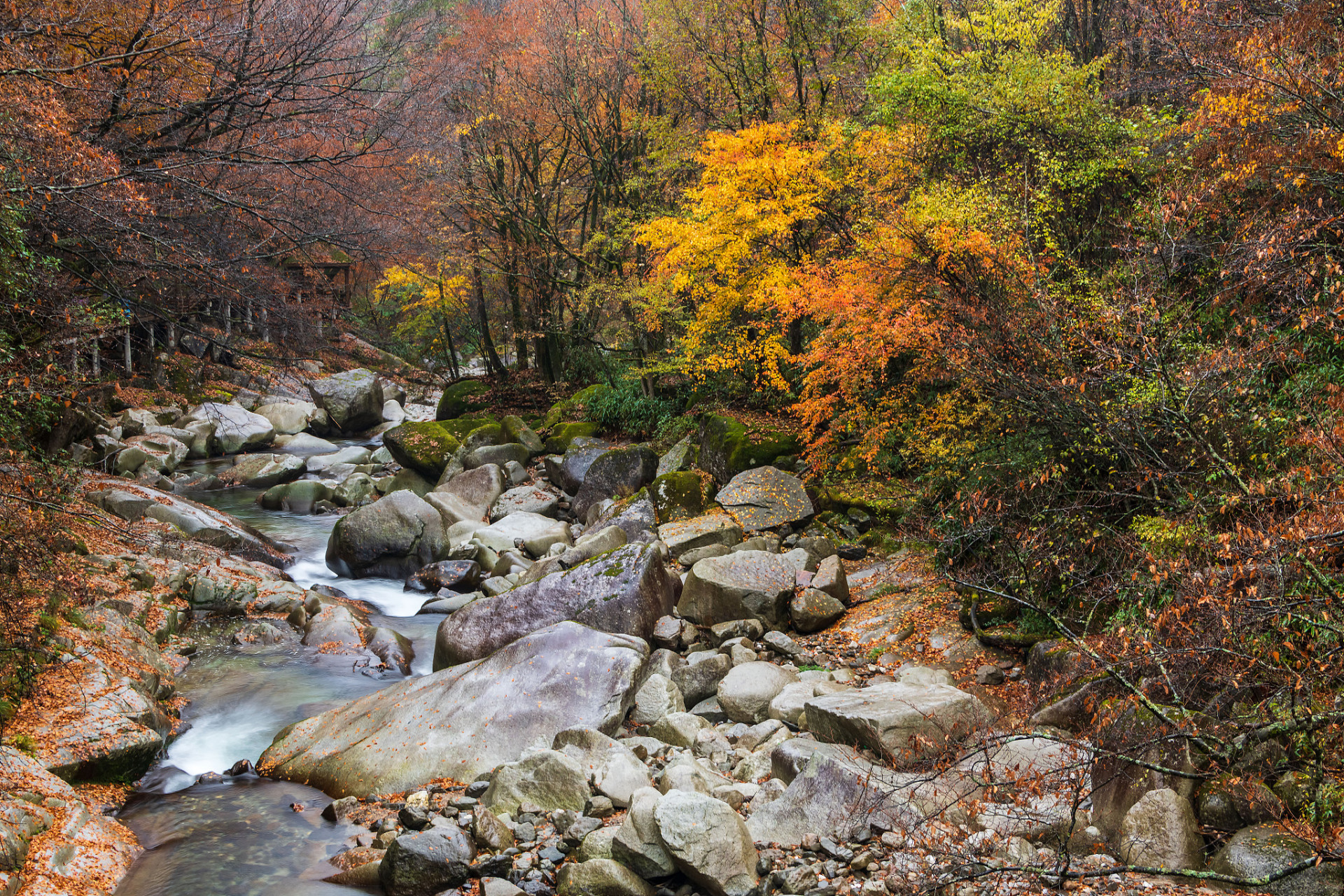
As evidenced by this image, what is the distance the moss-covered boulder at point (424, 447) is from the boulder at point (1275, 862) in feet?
52.6

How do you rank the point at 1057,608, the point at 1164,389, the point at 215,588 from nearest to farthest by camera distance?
the point at 1164,389, the point at 1057,608, the point at 215,588

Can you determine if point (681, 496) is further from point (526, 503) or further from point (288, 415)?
point (288, 415)

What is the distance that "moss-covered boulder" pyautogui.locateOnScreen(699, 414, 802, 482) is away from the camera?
12484 millimetres

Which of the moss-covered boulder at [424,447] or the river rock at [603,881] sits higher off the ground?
the river rock at [603,881]

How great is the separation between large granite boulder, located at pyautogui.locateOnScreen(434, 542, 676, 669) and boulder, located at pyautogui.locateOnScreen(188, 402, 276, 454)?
15405mm

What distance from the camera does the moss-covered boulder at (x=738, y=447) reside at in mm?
12484

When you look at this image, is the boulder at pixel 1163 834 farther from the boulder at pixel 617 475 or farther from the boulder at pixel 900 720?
the boulder at pixel 617 475

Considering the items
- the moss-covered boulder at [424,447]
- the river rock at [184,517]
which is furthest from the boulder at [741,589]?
the moss-covered boulder at [424,447]

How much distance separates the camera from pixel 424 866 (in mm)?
5070

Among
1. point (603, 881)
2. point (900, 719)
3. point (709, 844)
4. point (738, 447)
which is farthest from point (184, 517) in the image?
point (900, 719)

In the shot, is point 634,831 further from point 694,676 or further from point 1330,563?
point 1330,563

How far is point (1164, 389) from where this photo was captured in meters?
5.73

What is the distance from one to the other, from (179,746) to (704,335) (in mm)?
9681

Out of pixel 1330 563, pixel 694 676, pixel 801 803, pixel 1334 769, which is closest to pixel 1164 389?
pixel 1330 563
